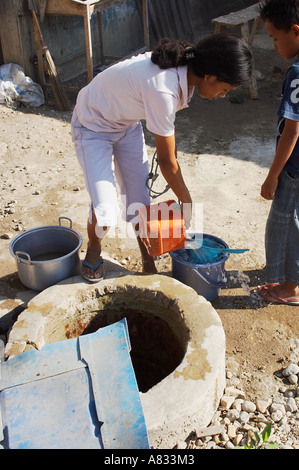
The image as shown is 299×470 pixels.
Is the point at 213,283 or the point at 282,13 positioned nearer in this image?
the point at 282,13

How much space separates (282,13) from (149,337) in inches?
76.4

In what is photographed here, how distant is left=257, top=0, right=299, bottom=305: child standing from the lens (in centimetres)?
236

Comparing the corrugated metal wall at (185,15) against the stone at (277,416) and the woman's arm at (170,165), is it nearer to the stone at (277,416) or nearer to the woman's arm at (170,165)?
the woman's arm at (170,165)

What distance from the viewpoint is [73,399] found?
6.19 ft

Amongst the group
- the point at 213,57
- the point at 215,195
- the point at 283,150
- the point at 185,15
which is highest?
the point at 213,57

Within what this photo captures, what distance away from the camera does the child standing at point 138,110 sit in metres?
2.25

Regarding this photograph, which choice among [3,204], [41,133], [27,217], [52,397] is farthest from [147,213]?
[41,133]

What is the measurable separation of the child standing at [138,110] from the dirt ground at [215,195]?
0.76m

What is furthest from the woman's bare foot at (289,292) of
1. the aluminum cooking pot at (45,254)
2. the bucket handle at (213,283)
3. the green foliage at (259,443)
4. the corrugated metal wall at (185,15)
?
the corrugated metal wall at (185,15)

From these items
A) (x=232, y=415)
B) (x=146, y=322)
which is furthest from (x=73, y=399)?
(x=146, y=322)

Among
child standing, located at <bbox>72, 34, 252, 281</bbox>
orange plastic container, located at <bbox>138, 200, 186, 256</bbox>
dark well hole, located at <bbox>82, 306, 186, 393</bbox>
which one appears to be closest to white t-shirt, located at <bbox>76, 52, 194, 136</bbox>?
child standing, located at <bbox>72, 34, 252, 281</bbox>

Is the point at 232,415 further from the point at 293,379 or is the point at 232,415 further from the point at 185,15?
the point at 185,15

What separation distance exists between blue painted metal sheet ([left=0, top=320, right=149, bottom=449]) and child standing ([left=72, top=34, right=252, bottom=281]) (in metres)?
0.80
